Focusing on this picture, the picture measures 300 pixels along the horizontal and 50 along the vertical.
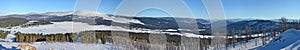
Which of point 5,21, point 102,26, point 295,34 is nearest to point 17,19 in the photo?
point 5,21

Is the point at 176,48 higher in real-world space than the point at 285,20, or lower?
lower

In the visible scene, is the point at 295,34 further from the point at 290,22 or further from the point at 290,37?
the point at 290,22

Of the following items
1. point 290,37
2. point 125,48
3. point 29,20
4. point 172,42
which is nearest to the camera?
point 290,37

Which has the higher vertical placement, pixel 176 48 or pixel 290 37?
pixel 290 37

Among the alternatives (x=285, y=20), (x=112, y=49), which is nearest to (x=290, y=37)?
(x=112, y=49)

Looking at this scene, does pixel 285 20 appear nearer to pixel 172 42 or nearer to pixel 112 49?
pixel 172 42

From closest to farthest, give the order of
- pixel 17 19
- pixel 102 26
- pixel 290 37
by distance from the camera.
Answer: pixel 290 37
pixel 102 26
pixel 17 19

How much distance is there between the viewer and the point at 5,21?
353 ft

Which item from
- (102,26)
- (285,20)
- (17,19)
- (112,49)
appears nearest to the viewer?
(112,49)

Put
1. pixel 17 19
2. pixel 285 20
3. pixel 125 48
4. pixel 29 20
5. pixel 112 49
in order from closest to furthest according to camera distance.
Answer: pixel 125 48, pixel 112 49, pixel 285 20, pixel 17 19, pixel 29 20

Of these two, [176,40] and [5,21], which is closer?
[176,40]

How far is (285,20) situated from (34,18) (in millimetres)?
89595

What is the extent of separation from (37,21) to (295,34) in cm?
9854

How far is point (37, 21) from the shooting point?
10594 centimetres
